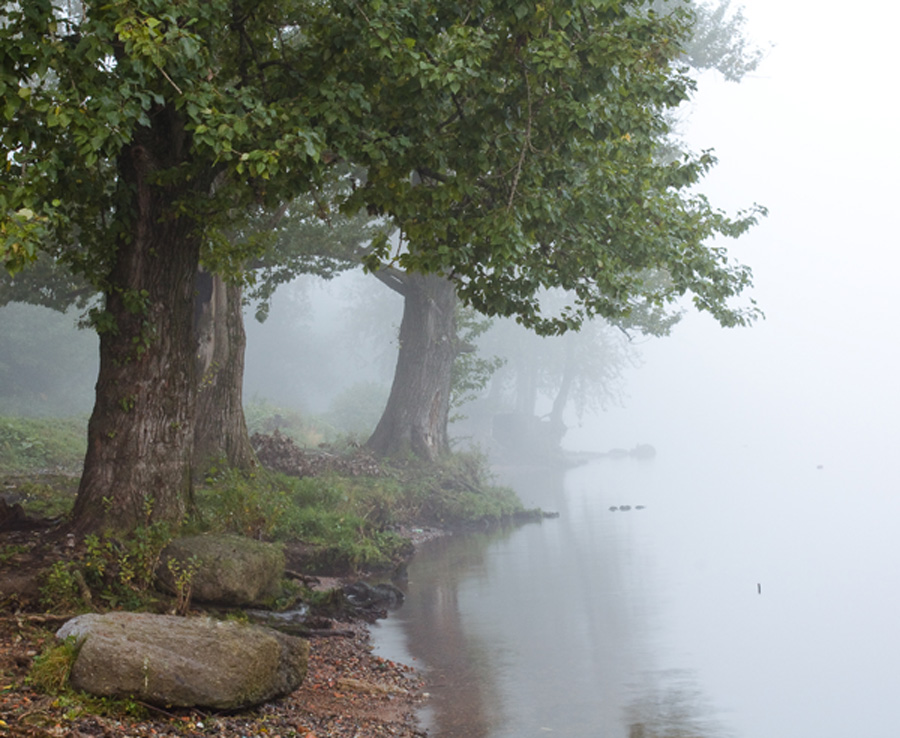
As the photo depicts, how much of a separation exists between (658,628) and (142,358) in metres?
8.68

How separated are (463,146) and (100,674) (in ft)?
22.5

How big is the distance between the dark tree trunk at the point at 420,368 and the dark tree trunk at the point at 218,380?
976cm

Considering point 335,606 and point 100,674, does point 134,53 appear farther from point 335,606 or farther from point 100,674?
point 335,606

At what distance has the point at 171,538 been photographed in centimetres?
972

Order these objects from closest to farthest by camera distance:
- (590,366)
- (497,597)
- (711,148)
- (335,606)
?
(335,606)
(711,148)
(497,597)
(590,366)

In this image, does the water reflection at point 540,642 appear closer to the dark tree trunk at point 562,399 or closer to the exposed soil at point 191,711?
the exposed soil at point 191,711

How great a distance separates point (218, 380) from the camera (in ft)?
59.0

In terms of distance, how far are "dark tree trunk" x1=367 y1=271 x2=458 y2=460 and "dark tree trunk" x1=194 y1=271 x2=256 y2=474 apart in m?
9.76

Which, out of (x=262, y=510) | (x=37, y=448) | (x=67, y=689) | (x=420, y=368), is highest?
(x=420, y=368)

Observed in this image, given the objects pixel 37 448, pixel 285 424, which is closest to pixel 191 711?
pixel 37 448

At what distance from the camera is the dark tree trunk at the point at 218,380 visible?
57.4 feet

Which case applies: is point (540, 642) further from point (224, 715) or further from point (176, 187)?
point (176, 187)

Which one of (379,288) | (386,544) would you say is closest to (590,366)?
(379,288)

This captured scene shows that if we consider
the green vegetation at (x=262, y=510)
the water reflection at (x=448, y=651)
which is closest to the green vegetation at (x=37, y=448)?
the green vegetation at (x=262, y=510)
